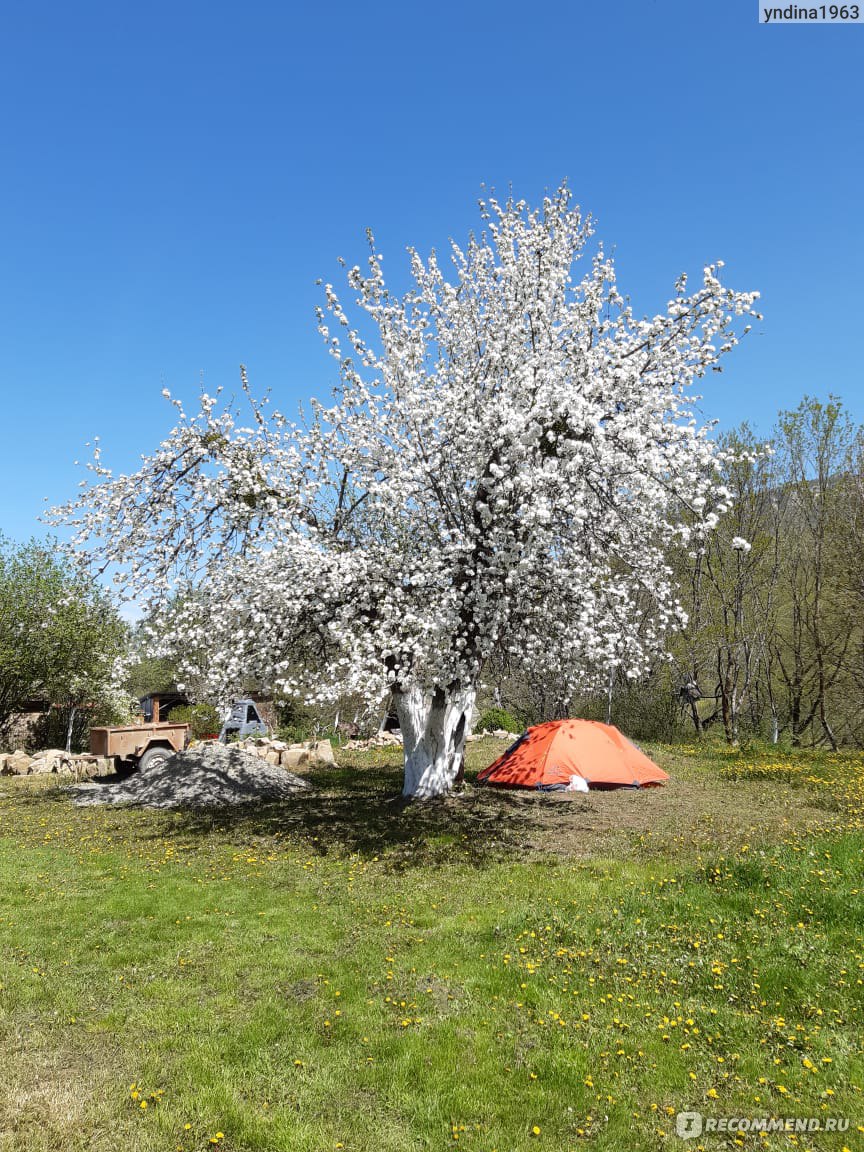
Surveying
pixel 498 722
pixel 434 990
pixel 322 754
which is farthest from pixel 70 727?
pixel 434 990

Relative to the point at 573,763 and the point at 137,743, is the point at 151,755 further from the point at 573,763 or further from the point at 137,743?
the point at 573,763

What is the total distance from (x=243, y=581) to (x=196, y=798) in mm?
6681

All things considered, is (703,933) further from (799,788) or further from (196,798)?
(196,798)

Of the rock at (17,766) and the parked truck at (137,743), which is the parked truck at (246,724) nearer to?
the parked truck at (137,743)

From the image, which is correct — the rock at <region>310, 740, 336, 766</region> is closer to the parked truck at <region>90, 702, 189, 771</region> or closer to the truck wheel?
the parked truck at <region>90, 702, 189, 771</region>

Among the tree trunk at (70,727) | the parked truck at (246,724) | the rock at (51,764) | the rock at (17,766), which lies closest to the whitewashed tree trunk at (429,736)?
the rock at (51,764)

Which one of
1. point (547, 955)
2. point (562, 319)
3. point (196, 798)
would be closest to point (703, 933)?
point (547, 955)

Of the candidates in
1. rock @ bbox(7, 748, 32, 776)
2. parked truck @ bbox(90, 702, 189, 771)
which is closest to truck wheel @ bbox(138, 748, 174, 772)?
parked truck @ bbox(90, 702, 189, 771)

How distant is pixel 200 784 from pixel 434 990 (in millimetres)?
13014

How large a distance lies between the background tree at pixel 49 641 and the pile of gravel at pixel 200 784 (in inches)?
393

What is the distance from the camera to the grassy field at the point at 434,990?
17.4 feet

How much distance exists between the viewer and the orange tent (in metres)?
18.1

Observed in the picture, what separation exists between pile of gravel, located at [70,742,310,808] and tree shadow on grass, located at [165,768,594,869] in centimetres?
87

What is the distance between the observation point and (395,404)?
14.0 metres
